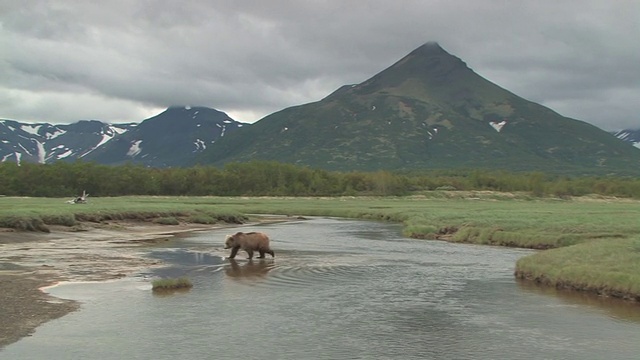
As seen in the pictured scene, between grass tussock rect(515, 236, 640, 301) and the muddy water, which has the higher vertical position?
grass tussock rect(515, 236, 640, 301)

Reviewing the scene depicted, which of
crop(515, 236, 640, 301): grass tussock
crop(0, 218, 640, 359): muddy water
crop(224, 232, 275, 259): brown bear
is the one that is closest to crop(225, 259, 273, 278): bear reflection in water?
crop(0, 218, 640, 359): muddy water

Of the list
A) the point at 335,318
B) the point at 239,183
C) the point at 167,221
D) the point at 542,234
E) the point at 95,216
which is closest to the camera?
the point at 335,318

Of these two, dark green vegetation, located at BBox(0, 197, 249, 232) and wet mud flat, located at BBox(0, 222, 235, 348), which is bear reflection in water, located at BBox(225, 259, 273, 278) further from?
dark green vegetation, located at BBox(0, 197, 249, 232)

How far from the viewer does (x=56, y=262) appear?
105 feet

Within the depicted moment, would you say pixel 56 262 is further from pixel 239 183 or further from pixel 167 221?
pixel 239 183

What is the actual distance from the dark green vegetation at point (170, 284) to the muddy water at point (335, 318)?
1.38ft

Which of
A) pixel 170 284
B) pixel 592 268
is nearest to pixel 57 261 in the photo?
pixel 170 284

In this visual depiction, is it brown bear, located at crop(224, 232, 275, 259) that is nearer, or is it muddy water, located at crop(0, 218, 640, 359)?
muddy water, located at crop(0, 218, 640, 359)

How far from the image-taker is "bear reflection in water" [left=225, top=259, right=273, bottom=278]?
29.2 metres

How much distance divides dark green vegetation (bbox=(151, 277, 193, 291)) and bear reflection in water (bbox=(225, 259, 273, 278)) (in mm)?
3570

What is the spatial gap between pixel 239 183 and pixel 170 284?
147m

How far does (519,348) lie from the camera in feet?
54.2

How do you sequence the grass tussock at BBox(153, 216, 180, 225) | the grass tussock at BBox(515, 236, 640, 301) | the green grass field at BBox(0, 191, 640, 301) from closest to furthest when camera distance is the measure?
the grass tussock at BBox(515, 236, 640, 301) < the green grass field at BBox(0, 191, 640, 301) < the grass tussock at BBox(153, 216, 180, 225)

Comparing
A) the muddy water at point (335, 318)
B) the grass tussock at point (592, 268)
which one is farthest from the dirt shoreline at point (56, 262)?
the grass tussock at point (592, 268)
